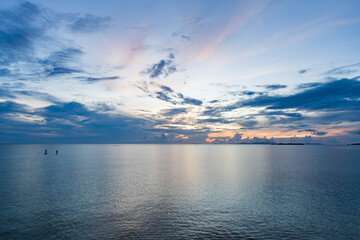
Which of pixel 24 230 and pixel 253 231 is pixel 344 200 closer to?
pixel 253 231

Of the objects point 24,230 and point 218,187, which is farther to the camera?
point 218,187

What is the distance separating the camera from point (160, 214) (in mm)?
31453

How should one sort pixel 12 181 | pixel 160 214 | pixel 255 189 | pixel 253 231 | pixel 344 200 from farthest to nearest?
pixel 12 181
pixel 255 189
pixel 344 200
pixel 160 214
pixel 253 231

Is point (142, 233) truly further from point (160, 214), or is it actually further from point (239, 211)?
point (239, 211)

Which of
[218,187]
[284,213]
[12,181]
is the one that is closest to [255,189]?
[218,187]

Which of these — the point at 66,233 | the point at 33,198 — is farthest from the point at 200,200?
the point at 33,198

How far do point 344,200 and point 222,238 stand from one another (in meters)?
29.1

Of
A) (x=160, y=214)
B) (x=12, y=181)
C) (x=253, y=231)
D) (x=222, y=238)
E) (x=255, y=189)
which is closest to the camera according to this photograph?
(x=222, y=238)

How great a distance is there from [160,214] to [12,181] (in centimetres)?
4606

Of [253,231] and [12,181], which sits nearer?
[253,231]

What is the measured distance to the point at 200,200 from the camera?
128ft

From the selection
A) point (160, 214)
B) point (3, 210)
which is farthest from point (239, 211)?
point (3, 210)

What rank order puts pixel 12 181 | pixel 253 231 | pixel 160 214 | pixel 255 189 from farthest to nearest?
pixel 12 181
pixel 255 189
pixel 160 214
pixel 253 231

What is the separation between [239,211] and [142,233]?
1602cm
